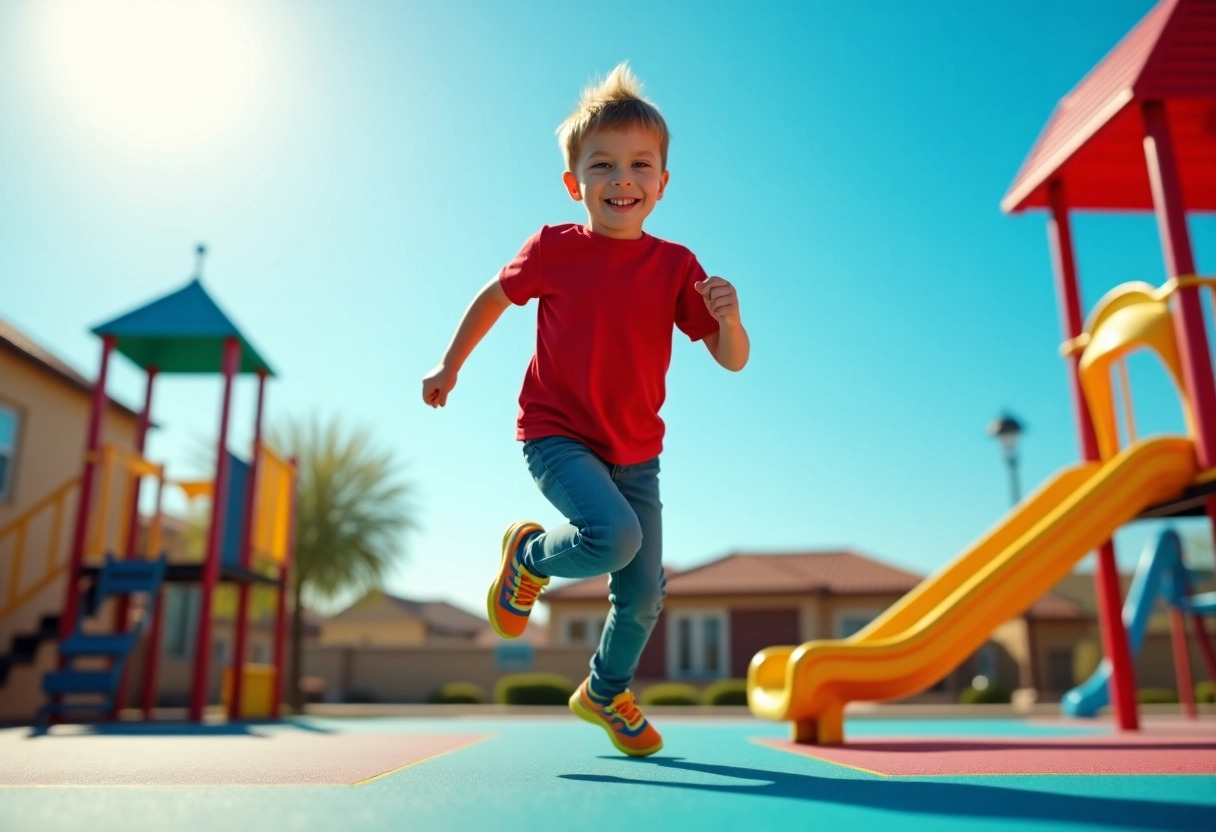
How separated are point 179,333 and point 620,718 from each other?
8.70 m

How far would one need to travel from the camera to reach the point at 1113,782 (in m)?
2.47

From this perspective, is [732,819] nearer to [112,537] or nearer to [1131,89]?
[1131,89]

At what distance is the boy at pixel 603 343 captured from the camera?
2.93m

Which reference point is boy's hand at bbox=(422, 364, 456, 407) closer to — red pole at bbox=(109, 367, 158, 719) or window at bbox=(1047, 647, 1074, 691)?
red pole at bbox=(109, 367, 158, 719)

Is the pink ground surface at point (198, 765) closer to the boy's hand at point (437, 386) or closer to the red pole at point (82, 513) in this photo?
the boy's hand at point (437, 386)

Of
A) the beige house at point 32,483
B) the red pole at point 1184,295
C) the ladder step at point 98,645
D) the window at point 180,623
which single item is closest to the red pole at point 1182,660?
the red pole at point 1184,295

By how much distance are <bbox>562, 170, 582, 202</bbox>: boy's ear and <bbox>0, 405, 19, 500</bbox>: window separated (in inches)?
459

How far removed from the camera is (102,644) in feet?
28.6

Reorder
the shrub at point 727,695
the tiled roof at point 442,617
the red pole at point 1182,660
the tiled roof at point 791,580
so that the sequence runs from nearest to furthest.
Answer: the red pole at point 1182,660 → the shrub at point 727,695 → the tiled roof at point 791,580 → the tiled roof at point 442,617

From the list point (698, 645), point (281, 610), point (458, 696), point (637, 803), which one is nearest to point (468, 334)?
point (637, 803)

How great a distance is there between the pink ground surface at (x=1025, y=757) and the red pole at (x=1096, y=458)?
1.75m

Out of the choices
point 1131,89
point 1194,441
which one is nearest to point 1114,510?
point 1194,441

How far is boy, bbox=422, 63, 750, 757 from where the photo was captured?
A: 293 cm

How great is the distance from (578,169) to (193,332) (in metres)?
8.48
